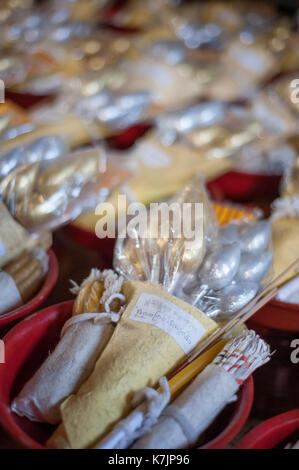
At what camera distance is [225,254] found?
0.82m

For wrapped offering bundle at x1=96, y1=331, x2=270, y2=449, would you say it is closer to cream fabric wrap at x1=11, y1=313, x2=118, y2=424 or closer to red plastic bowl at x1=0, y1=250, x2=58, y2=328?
cream fabric wrap at x1=11, y1=313, x2=118, y2=424

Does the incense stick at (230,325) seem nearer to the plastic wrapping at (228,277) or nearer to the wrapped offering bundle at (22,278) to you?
the plastic wrapping at (228,277)

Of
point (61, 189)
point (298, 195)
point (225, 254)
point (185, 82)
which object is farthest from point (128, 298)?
point (185, 82)

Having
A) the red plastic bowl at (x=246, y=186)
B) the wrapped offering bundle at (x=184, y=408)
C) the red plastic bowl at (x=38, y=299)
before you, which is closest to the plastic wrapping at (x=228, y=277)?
the wrapped offering bundle at (x=184, y=408)

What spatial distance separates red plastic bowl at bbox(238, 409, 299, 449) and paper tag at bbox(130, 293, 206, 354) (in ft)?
0.46

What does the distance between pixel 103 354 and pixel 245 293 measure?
0.26 m

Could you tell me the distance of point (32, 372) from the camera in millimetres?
755

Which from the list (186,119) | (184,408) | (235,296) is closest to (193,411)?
(184,408)

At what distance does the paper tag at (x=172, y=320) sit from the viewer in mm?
688

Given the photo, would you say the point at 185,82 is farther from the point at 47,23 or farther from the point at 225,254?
the point at 225,254

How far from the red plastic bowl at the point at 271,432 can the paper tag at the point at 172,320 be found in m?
0.14

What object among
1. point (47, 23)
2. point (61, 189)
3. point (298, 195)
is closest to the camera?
point (61, 189)
